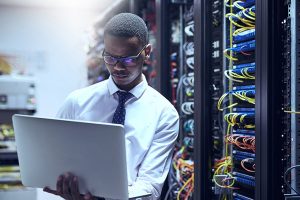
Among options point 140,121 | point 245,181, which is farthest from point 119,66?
point 245,181

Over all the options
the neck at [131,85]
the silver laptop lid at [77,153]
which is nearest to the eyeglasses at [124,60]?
the neck at [131,85]

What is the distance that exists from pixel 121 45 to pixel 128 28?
2.7 inches

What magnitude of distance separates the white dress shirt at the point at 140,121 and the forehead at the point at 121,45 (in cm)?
16

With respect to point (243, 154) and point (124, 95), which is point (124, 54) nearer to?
point (124, 95)

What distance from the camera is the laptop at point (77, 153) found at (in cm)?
116

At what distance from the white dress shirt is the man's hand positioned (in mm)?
295

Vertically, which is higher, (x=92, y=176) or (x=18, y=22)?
(x=18, y=22)

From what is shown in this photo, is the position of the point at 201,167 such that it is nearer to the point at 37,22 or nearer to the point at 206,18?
the point at 206,18

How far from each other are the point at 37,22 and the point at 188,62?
13.0 ft

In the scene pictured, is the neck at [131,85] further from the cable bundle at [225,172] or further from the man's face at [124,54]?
the cable bundle at [225,172]

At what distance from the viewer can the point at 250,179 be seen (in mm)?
1742

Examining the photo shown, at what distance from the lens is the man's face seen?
151 centimetres

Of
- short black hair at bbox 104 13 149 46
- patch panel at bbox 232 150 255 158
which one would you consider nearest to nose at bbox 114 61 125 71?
short black hair at bbox 104 13 149 46

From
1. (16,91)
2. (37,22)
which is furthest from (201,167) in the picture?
(37,22)
